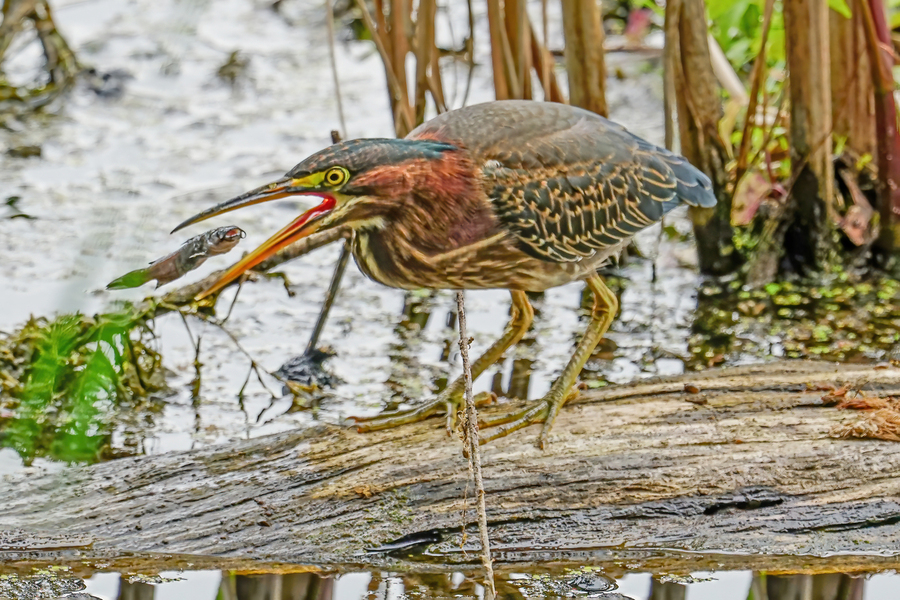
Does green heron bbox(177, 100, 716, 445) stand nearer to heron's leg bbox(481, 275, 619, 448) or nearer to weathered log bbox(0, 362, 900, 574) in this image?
heron's leg bbox(481, 275, 619, 448)

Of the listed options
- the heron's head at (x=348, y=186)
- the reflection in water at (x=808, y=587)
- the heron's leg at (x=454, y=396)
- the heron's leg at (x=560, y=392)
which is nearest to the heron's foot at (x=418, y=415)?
the heron's leg at (x=454, y=396)

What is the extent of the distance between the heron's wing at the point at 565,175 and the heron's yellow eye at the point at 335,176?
1.74ft

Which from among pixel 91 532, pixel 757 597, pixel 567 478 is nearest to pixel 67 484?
Answer: pixel 91 532

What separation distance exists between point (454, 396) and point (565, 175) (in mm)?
812

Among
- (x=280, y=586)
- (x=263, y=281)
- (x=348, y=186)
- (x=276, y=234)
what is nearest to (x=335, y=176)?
(x=348, y=186)

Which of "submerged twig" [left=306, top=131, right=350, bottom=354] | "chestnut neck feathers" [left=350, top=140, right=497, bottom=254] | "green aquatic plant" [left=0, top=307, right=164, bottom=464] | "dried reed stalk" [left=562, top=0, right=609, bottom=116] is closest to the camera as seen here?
"chestnut neck feathers" [left=350, top=140, right=497, bottom=254]

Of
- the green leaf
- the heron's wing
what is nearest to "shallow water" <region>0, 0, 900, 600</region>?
the heron's wing

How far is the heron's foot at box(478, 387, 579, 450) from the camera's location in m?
3.48

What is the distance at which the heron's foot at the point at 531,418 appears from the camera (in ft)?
11.4

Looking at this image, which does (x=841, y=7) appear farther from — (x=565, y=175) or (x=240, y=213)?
(x=240, y=213)

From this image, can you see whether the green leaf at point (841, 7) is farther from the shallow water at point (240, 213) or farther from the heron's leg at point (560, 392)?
the heron's leg at point (560, 392)

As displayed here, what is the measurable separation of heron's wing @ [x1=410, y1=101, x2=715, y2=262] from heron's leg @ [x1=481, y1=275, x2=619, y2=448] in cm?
26

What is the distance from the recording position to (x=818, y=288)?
5.28 meters

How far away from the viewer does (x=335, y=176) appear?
9.39 feet
